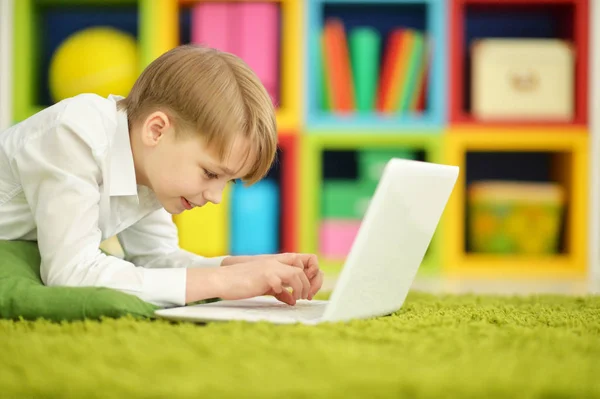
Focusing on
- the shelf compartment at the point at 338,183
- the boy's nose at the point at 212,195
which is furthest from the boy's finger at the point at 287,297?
the shelf compartment at the point at 338,183

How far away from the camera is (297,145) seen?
2.50 metres

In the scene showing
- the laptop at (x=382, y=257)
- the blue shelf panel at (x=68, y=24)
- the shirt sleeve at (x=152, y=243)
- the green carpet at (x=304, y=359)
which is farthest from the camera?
the blue shelf panel at (x=68, y=24)

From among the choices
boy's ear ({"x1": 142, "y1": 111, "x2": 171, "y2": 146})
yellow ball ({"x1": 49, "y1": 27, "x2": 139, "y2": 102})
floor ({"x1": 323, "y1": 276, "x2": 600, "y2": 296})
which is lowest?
floor ({"x1": 323, "y1": 276, "x2": 600, "y2": 296})

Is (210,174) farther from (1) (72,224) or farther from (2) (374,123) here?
(2) (374,123)

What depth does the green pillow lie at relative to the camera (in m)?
0.92

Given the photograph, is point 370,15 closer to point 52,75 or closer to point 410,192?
point 52,75

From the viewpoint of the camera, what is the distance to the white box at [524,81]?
102 inches

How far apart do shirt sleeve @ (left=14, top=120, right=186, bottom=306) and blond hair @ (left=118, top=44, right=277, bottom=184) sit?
0.13 m

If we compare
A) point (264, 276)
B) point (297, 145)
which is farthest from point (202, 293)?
point (297, 145)

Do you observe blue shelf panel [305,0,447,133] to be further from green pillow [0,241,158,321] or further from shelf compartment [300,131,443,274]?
green pillow [0,241,158,321]

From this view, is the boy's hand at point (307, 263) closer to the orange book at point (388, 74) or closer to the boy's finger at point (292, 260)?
the boy's finger at point (292, 260)

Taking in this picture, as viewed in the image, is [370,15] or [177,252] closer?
[177,252]

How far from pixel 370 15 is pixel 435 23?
0.46m

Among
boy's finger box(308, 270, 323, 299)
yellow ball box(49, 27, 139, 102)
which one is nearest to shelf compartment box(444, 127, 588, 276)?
yellow ball box(49, 27, 139, 102)
